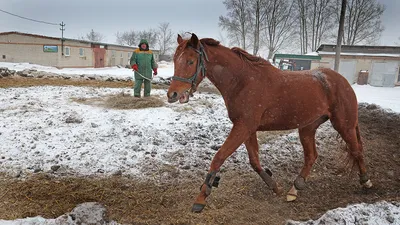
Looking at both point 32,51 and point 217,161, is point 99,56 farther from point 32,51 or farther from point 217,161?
→ point 217,161

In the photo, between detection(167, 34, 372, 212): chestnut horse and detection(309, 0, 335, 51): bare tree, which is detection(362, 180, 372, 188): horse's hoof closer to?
detection(167, 34, 372, 212): chestnut horse

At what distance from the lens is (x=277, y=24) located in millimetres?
45625

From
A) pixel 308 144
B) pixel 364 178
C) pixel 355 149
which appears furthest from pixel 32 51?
pixel 364 178

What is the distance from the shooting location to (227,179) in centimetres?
410

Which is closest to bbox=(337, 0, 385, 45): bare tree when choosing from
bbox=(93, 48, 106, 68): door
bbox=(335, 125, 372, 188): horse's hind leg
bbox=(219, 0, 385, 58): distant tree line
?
bbox=(219, 0, 385, 58): distant tree line

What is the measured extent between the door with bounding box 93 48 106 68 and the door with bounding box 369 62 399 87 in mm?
29627

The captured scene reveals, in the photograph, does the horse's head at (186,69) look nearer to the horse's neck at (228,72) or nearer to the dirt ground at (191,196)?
the horse's neck at (228,72)

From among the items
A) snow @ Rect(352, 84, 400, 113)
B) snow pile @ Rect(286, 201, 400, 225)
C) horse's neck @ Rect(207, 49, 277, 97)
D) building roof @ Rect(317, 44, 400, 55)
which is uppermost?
building roof @ Rect(317, 44, 400, 55)

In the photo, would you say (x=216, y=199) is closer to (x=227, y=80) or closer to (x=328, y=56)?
(x=227, y=80)

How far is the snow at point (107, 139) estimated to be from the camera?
4.10 metres

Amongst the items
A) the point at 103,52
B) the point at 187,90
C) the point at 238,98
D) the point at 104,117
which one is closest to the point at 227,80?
the point at 238,98

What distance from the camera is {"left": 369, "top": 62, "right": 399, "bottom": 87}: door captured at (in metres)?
22.6

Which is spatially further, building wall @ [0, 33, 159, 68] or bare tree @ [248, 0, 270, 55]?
bare tree @ [248, 0, 270, 55]

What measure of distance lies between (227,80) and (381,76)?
80.9ft
